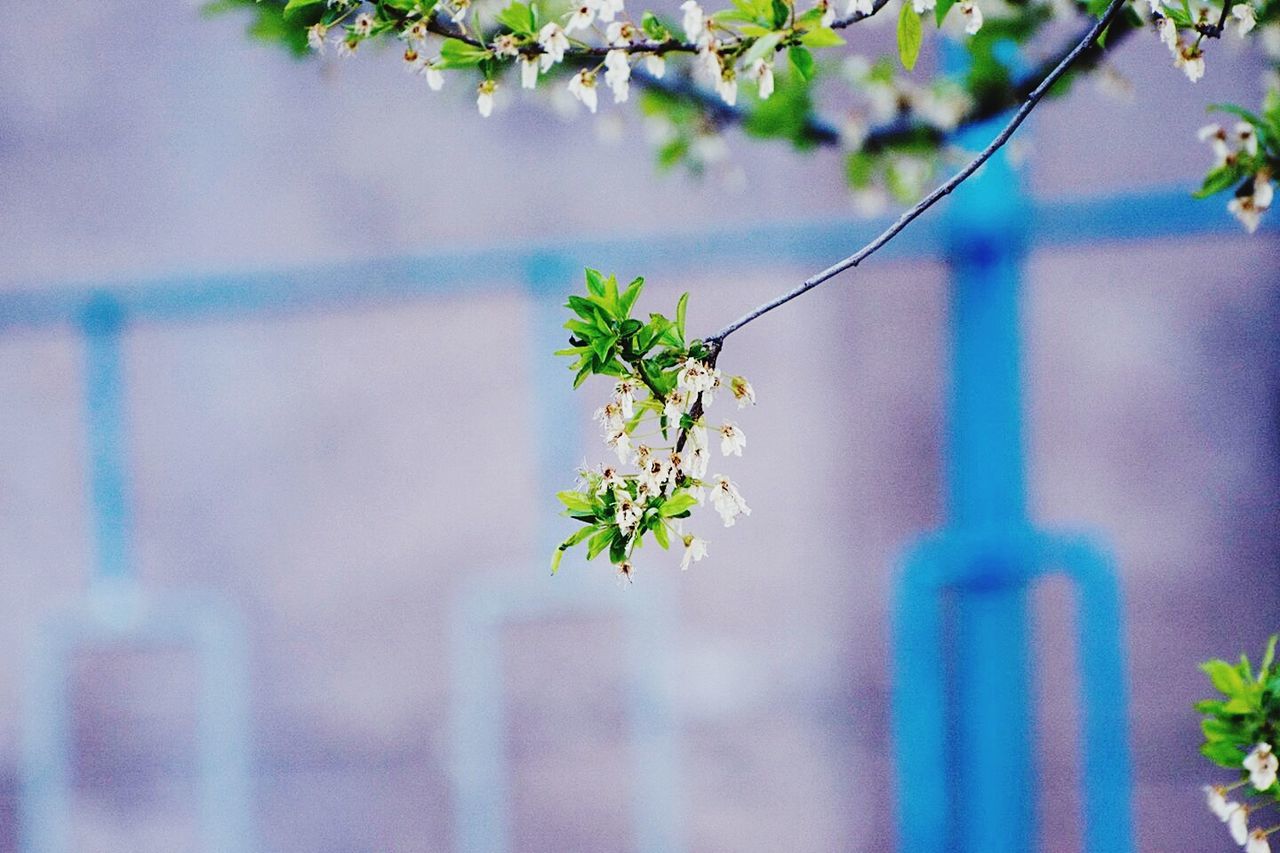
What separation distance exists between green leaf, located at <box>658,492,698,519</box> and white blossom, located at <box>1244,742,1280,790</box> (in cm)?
60

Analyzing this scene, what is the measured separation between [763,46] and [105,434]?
8.29 feet

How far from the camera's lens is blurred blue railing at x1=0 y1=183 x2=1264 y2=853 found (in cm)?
261

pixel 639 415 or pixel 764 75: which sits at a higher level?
pixel 764 75

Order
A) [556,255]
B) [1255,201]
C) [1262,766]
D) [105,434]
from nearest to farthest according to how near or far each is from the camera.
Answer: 1. [1262,766]
2. [1255,201]
3. [556,255]
4. [105,434]

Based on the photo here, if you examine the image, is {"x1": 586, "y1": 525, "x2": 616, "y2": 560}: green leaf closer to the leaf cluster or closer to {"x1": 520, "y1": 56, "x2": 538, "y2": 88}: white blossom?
{"x1": 520, "y1": 56, "x2": 538, "y2": 88}: white blossom

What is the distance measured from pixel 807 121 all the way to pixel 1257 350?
6.33 feet

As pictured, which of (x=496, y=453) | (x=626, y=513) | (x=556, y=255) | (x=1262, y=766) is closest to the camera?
(x=626, y=513)

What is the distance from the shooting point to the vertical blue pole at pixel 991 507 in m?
2.58

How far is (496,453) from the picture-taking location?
3117 mm

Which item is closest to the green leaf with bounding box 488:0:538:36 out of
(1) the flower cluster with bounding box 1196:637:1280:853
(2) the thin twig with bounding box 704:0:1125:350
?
(2) the thin twig with bounding box 704:0:1125:350

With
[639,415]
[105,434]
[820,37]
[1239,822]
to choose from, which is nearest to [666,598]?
[105,434]

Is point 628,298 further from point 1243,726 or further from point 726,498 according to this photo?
point 1243,726

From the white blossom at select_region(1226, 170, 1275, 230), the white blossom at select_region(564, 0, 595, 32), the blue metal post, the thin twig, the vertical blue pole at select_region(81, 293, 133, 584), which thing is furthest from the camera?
the vertical blue pole at select_region(81, 293, 133, 584)

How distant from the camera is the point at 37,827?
3.03 meters
